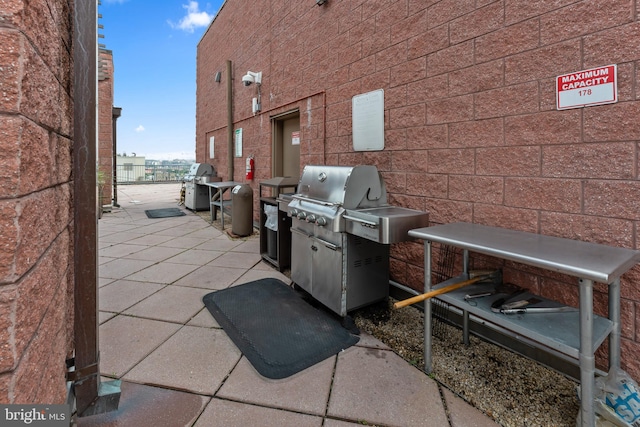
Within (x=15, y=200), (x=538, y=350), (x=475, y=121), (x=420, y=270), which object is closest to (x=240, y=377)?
(x=15, y=200)

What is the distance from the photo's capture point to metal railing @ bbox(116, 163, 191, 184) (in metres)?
16.5

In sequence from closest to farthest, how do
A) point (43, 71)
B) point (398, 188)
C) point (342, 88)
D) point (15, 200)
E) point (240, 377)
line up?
point (15, 200)
point (43, 71)
point (240, 377)
point (398, 188)
point (342, 88)

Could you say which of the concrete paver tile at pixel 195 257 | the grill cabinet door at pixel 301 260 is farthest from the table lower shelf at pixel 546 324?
the concrete paver tile at pixel 195 257

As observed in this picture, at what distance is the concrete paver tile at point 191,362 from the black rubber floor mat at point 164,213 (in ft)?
19.3

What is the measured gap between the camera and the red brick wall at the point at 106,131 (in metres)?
8.00

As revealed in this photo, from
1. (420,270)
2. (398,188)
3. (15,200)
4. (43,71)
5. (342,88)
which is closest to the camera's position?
(15,200)

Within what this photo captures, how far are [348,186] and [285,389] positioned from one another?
151 cm

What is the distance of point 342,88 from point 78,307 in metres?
3.21

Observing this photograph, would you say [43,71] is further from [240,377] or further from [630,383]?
[630,383]

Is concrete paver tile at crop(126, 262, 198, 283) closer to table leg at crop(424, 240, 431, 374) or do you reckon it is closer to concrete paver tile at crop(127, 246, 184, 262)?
concrete paver tile at crop(127, 246, 184, 262)

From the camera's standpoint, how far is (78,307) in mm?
1430

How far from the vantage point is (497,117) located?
7.16 ft

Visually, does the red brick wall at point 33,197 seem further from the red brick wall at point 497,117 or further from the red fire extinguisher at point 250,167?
the red fire extinguisher at point 250,167

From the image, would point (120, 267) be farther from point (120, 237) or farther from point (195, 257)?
point (120, 237)
